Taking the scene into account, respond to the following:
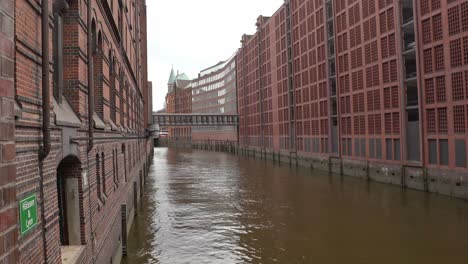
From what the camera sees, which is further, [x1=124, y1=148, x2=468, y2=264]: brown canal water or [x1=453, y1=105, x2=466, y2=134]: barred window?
[x1=453, y1=105, x2=466, y2=134]: barred window

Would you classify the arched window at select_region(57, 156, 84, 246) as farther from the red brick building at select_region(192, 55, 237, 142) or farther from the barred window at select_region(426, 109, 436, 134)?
the red brick building at select_region(192, 55, 237, 142)

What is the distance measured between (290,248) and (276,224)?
3455 mm

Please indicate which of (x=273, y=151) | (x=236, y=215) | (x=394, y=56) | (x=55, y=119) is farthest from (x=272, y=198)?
(x=273, y=151)

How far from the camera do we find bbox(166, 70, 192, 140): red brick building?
130m

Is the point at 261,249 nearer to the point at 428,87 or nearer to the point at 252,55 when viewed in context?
the point at 428,87

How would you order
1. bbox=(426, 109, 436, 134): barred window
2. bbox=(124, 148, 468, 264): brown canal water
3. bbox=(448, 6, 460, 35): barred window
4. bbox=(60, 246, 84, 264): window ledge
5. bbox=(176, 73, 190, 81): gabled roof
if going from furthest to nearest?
bbox=(176, 73, 190, 81): gabled roof
bbox=(426, 109, 436, 134): barred window
bbox=(448, 6, 460, 35): barred window
bbox=(124, 148, 468, 264): brown canal water
bbox=(60, 246, 84, 264): window ledge

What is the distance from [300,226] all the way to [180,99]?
130 meters

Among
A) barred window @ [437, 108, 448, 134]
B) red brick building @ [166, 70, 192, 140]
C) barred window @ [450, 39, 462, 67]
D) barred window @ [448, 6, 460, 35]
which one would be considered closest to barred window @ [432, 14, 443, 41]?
barred window @ [448, 6, 460, 35]

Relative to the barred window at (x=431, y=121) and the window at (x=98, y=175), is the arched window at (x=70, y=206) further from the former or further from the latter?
the barred window at (x=431, y=121)

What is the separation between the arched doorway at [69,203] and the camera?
6.91 meters

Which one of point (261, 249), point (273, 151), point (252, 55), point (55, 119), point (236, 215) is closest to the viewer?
point (55, 119)

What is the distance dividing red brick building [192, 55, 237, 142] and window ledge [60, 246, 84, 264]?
3153 inches

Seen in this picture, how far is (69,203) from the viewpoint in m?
6.91

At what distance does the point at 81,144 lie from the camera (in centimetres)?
737
